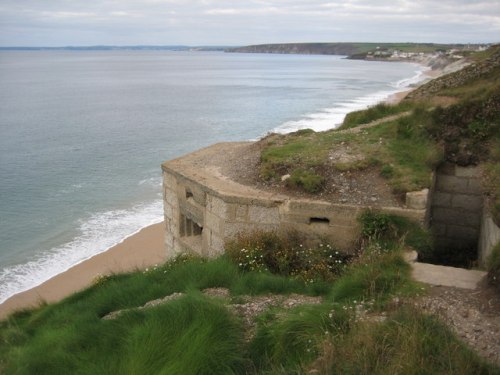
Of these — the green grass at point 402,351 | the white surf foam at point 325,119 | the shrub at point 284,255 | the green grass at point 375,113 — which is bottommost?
the white surf foam at point 325,119

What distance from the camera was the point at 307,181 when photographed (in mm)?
7660

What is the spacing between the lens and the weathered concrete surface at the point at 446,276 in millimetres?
5469

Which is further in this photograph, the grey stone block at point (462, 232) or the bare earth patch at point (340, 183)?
the grey stone block at point (462, 232)

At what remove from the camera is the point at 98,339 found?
17.2ft

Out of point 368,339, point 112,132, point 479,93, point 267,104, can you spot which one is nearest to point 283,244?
point 368,339

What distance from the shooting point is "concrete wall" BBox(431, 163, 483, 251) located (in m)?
8.57

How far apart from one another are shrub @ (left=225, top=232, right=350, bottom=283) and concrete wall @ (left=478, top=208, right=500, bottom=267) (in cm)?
200

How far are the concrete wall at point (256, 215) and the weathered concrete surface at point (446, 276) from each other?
1155 millimetres

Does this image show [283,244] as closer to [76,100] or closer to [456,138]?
[456,138]

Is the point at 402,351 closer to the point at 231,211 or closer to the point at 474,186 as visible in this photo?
the point at 231,211

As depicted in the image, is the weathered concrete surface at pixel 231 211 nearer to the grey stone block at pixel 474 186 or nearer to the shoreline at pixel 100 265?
the grey stone block at pixel 474 186

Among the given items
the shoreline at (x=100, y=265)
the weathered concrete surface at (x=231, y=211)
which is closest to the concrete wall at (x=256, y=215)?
the weathered concrete surface at (x=231, y=211)

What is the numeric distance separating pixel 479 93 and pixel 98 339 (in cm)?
817

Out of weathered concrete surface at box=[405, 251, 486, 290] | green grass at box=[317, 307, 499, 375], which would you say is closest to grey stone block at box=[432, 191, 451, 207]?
weathered concrete surface at box=[405, 251, 486, 290]
